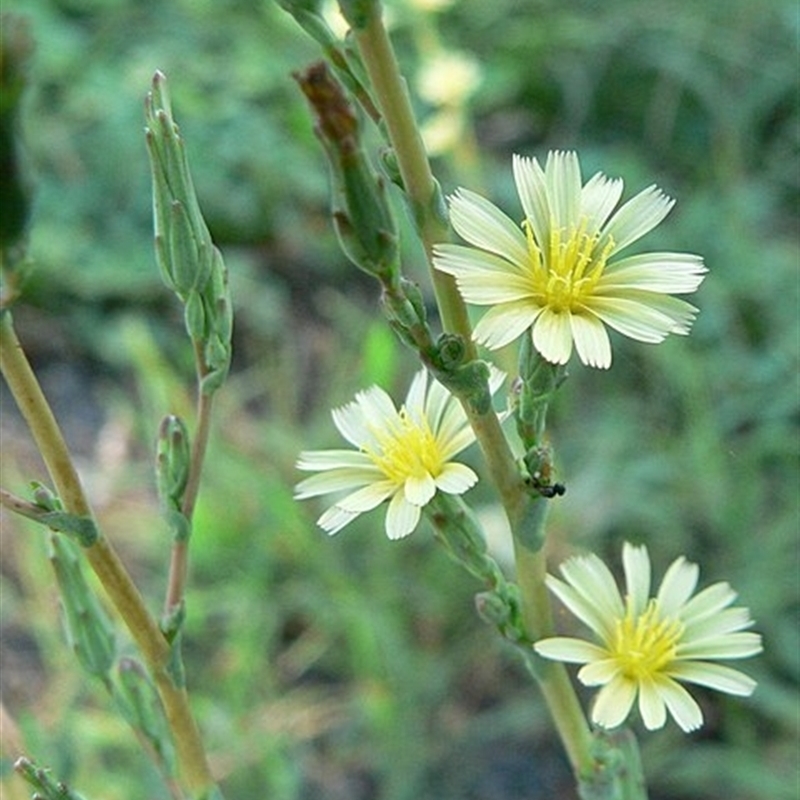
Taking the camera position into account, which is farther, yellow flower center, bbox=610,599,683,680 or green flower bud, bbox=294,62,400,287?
yellow flower center, bbox=610,599,683,680

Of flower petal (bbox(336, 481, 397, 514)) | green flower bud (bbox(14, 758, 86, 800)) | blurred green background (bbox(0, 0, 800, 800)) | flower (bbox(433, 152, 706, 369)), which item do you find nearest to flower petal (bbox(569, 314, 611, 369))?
flower (bbox(433, 152, 706, 369))

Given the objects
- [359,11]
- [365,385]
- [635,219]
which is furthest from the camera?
[365,385]

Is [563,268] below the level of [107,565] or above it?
above

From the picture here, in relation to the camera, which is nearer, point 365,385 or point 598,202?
point 598,202

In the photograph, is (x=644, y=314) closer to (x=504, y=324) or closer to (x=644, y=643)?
(x=504, y=324)

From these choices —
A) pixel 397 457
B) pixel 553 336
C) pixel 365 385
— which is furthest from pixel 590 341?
pixel 365 385

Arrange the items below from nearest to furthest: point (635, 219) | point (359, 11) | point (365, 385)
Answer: point (359, 11)
point (635, 219)
point (365, 385)

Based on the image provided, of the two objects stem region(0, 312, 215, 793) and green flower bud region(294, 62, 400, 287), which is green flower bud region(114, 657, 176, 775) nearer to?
stem region(0, 312, 215, 793)

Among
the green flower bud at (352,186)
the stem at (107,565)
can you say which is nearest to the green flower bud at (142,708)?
the stem at (107,565)
